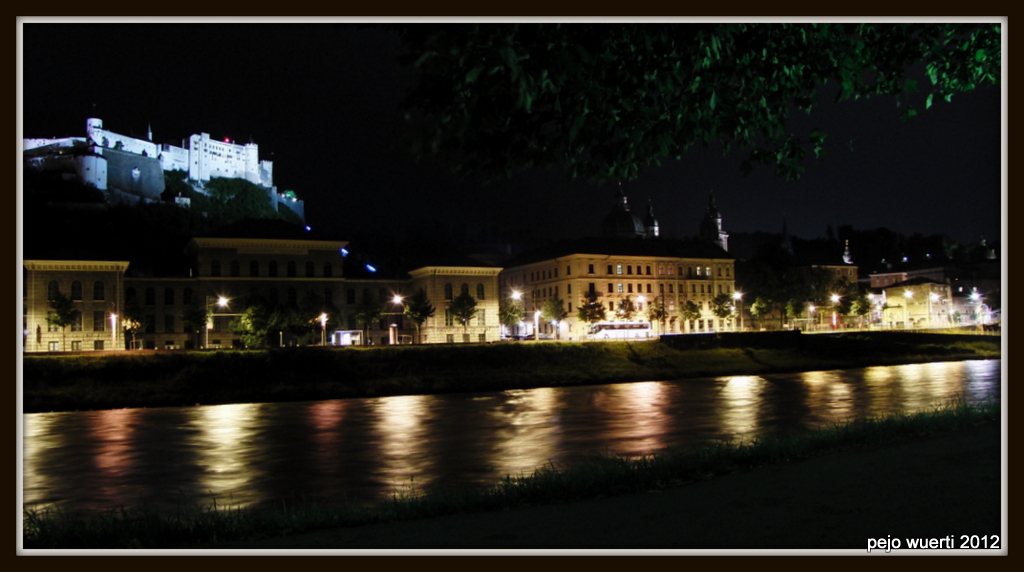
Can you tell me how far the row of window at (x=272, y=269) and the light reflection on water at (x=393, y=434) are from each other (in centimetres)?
2396

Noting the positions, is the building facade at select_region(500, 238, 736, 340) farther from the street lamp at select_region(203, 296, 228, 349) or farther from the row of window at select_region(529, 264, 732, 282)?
the street lamp at select_region(203, 296, 228, 349)

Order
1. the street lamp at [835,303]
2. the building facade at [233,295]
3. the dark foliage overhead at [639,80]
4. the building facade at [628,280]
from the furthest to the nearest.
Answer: the street lamp at [835,303]
the building facade at [628,280]
the building facade at [233,295]
the dark foliage overhead at [639,80]

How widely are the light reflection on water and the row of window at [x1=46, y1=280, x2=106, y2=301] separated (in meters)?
20.9

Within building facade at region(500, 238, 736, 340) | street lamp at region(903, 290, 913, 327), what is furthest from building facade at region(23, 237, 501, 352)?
street lamp at region(903, 290, 913, 327)

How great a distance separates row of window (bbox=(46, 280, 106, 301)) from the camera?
174ft

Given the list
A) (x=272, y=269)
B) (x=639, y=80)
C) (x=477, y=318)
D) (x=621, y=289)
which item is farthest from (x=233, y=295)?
(x=639, y=80)

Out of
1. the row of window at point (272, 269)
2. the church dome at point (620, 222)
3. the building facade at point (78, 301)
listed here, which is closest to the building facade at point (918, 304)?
the church dome at point (620, 222)

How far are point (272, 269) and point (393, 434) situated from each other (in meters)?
37.1

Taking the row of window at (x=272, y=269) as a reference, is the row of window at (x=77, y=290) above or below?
below

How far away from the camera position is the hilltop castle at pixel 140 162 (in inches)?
3743

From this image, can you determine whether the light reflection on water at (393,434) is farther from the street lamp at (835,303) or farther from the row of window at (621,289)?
the street lamp at (835,303)

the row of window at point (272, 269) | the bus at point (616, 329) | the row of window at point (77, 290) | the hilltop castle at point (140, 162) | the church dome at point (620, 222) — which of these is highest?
the hilltop castle at point (140, 162)

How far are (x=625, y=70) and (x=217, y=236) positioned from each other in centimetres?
5529

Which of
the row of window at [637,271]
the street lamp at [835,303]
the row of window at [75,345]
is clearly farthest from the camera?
the street lamp at [835,303]
